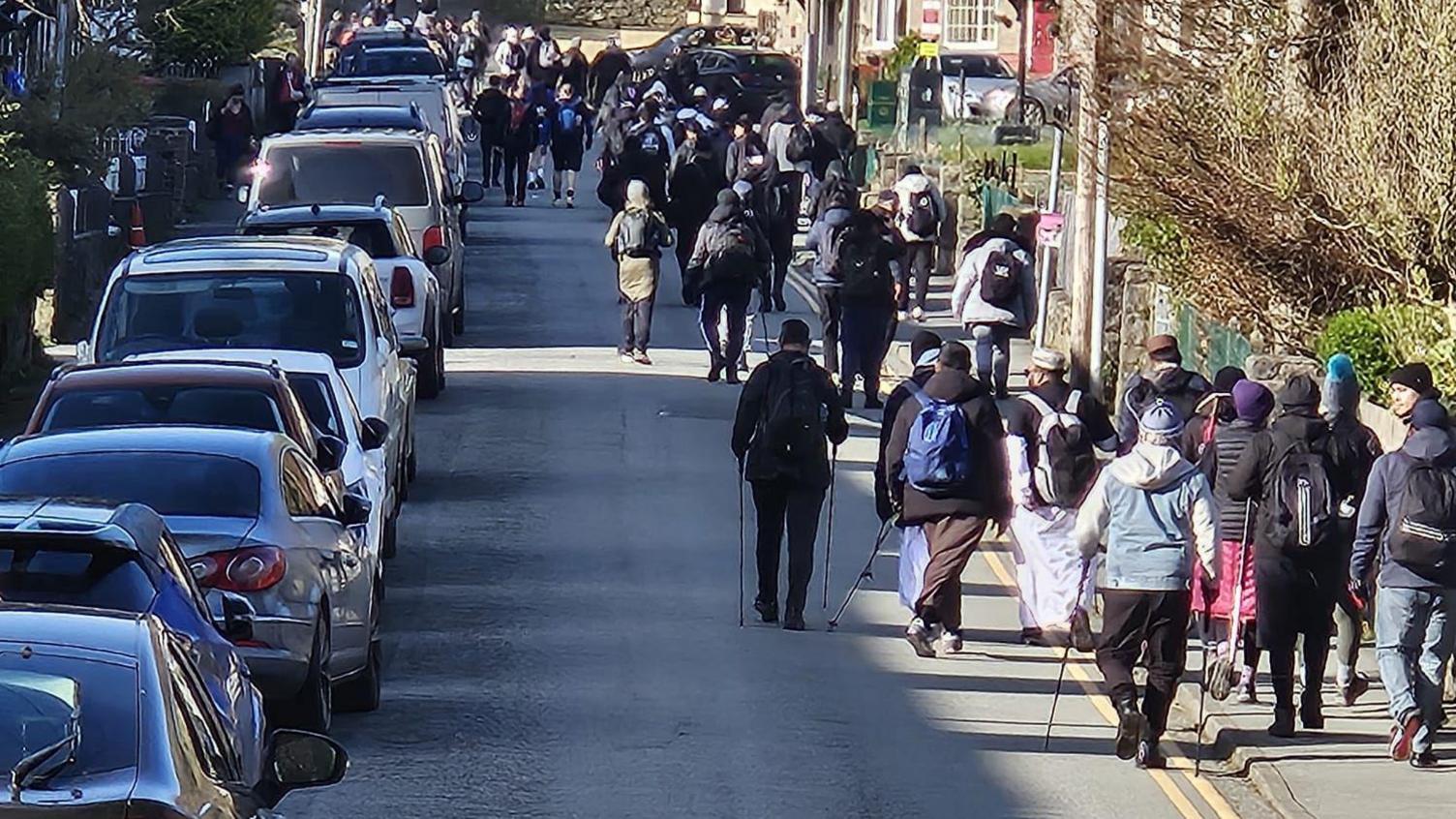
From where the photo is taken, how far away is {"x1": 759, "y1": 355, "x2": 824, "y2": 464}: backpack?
1595cm

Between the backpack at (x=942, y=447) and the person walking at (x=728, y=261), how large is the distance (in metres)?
9.08

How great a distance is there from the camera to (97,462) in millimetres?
12445

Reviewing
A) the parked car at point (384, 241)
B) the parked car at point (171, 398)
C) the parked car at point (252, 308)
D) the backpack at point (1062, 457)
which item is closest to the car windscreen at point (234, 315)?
the parked car at point (252, 308)

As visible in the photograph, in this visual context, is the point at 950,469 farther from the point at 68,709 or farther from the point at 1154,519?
the point at 68,709

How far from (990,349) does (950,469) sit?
817 centimetres

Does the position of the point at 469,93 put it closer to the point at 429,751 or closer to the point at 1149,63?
the point at 1149,63

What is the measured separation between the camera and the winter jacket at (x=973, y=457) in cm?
1529

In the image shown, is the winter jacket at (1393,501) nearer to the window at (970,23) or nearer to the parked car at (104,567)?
the parked car at (104,567)

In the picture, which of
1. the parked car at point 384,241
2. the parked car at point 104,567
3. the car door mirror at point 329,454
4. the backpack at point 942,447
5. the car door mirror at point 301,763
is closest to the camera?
the car door mirror at point 301,763

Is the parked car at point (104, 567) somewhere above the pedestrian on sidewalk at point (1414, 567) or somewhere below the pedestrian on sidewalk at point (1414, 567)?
above

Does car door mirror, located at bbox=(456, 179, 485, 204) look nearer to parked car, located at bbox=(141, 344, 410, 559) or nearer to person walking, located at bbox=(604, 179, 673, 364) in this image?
person walking, located at bbox=(604, 179, 673, 364)

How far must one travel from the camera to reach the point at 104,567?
9.40 meters

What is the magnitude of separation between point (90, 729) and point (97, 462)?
6.21 m

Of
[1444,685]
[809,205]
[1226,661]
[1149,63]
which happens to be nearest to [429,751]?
[1226,661]
